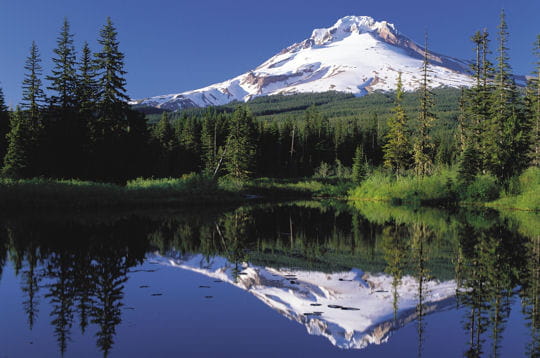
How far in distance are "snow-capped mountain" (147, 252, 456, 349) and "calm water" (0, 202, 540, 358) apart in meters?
0.03

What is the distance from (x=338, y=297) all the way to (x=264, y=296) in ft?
4.28

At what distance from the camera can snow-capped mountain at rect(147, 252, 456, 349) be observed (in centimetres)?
625

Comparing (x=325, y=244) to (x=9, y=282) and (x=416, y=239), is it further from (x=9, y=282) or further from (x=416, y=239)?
(x=9, y=282)

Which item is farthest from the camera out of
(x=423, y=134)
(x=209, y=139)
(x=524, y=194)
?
(x=209, y=139)

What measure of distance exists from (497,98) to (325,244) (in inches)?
1261

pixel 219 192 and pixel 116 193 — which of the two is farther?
pixel 219 192

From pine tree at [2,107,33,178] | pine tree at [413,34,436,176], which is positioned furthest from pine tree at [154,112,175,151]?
pine tree at [413,34,436,176]

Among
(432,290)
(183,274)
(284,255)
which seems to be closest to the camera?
(432,290)

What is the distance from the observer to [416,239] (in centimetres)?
1474

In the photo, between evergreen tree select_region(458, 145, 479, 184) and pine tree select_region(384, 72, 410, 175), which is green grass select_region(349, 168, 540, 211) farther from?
pine tree select_region(384, 72, 410, 175)

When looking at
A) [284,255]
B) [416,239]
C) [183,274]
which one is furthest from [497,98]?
[183,274]

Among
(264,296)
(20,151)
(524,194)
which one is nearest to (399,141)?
(524,194)

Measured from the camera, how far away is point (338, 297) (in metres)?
7.86

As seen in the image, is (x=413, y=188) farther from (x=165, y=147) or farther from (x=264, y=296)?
(x=165, y=147)
